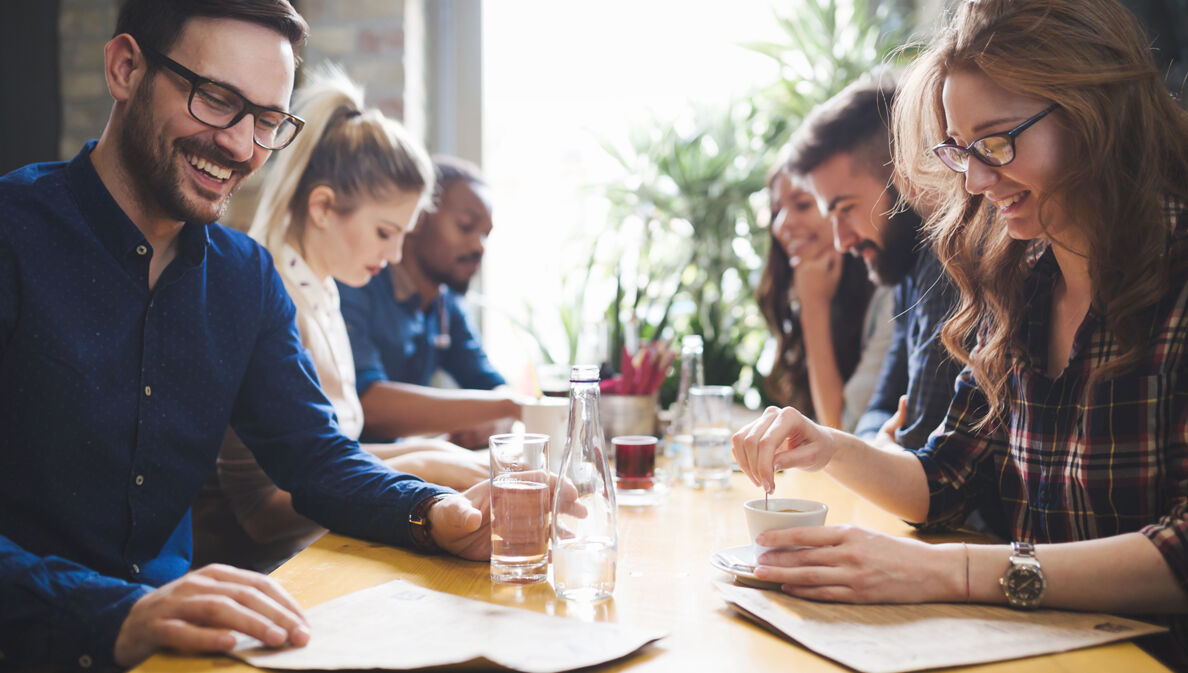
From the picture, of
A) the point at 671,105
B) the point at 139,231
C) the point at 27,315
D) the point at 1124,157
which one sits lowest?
the point at 27,315

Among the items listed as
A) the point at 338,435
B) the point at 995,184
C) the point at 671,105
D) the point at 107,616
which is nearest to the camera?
the point at 107,616

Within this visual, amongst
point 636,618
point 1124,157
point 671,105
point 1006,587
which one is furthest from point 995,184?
point 671,105

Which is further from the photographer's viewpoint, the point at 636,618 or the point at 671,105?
the point at 671,105

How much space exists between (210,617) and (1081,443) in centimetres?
103

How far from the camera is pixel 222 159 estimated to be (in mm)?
1368

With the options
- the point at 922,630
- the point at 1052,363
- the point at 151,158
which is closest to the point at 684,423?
the point at 1052,363

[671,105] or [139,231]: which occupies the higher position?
[671,105]

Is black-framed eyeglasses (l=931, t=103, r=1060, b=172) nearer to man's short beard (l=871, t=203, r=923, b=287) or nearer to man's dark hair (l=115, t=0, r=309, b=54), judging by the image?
man's short beard (l=871, t=203, r=923, b=287)

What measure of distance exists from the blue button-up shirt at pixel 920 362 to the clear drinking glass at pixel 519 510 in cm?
79

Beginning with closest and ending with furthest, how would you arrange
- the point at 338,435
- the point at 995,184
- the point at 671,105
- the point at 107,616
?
the point at 107,616
the point at 995,184
the point at 338,435
the point at 671,105

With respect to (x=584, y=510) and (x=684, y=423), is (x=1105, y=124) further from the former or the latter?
(x=684, y=423)

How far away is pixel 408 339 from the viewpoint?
2.86m

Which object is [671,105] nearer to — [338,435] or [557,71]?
[557,71]

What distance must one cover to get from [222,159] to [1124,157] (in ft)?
4.19
